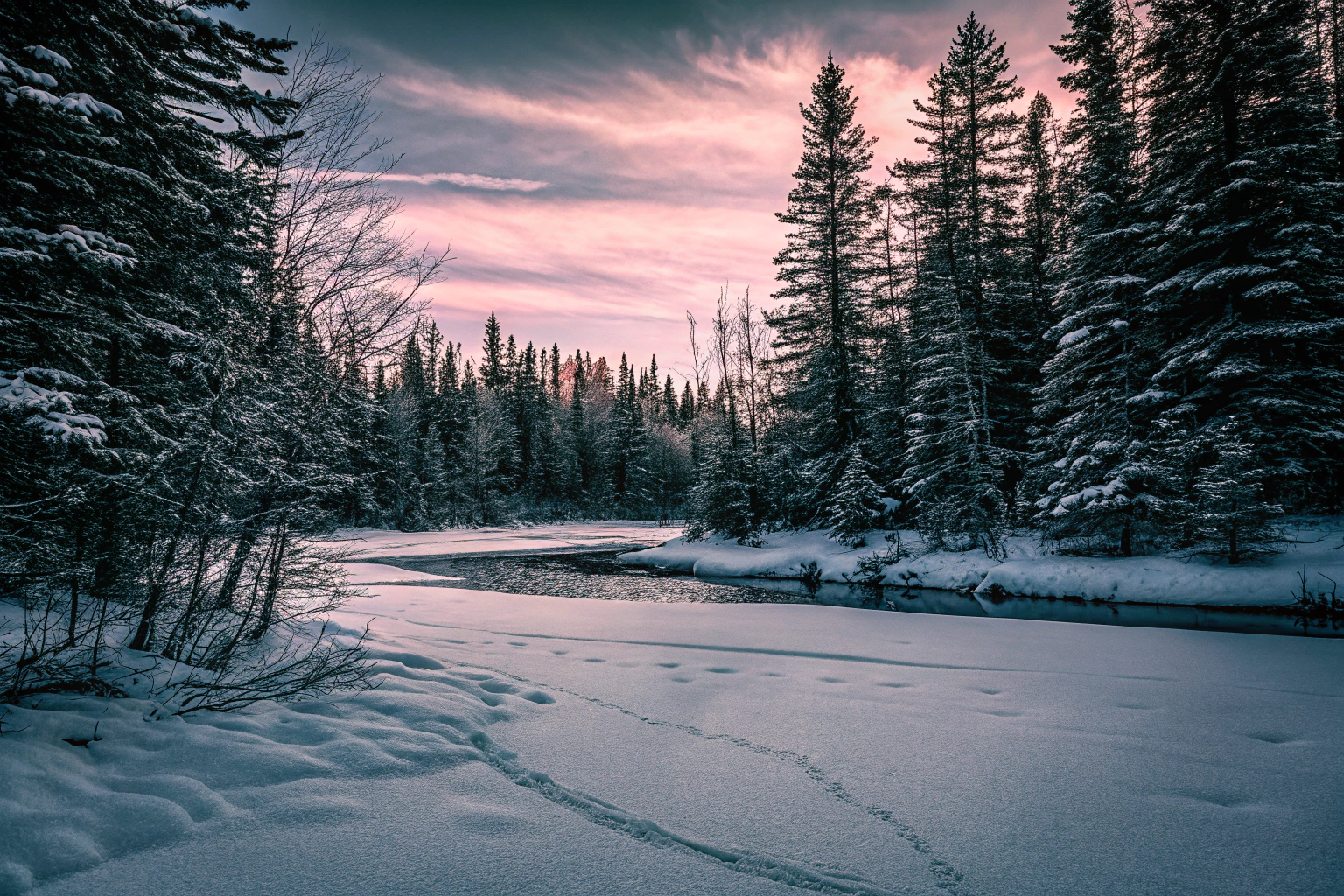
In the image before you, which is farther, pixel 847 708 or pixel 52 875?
pixel 847 708

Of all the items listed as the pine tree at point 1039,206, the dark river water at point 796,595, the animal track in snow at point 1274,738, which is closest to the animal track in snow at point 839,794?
the animal track in snow at point 1274,738

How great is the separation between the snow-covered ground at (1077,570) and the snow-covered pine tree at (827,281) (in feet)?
12.6

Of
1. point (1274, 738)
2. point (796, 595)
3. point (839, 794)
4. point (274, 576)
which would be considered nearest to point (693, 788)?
point (839, 794)

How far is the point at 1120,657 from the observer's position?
603 cm

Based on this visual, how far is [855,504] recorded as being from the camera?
18.9 metres

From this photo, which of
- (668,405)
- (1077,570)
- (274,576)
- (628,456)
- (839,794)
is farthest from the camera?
(668,405)

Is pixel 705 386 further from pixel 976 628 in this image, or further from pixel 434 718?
pixel 434 718

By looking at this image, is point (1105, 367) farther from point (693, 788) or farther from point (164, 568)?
point (164, 568)

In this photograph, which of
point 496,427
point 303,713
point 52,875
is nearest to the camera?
point 52,875

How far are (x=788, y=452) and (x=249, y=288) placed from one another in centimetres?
1962

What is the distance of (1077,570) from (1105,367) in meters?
5.86

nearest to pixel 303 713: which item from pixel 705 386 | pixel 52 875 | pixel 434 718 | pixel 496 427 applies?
pixel 434 718

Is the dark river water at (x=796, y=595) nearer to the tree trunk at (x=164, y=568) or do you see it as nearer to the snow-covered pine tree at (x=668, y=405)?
the tree trunk at (x=164, y=568)

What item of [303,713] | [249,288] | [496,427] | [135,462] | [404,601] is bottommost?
[404,601]
